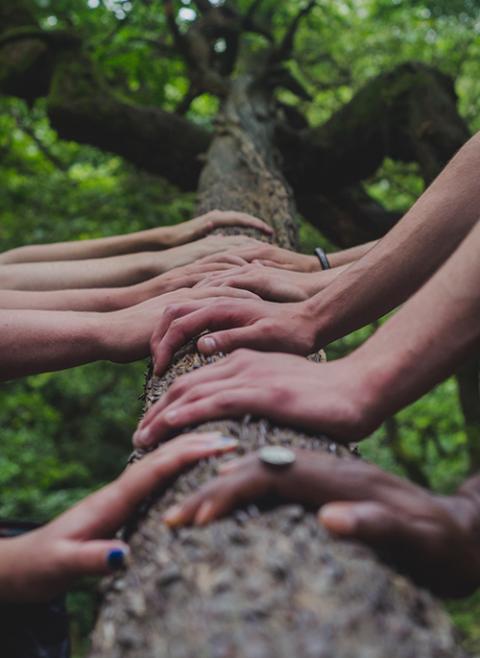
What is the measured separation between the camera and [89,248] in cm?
339

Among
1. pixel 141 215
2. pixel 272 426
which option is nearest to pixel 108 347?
pixel 272 426

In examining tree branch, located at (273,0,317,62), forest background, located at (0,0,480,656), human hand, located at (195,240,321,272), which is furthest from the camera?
forest background, located at (0,0,480,656)

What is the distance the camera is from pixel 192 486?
110 centimetres

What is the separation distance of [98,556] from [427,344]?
72cm

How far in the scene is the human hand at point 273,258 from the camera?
8.66 ft

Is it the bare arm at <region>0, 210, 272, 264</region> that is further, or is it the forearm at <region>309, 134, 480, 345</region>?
the bare arm at <region>0, 210, 272, 264</region>

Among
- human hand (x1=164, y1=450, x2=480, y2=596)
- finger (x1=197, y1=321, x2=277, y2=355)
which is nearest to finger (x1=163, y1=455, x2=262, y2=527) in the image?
human hand (x1=164, y1=450, x2=480, y2=596)

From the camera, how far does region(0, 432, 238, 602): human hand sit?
3.55 feet

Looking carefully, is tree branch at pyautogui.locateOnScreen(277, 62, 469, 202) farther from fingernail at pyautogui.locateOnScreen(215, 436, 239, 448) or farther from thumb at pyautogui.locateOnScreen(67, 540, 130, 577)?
thumb at pyautogui.locateOnScreen(67, 540, 130, 577)

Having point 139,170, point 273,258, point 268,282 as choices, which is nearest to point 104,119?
point 139,170

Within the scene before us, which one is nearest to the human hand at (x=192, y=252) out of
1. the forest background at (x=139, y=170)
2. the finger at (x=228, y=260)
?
the finger at (x=228, y=260)

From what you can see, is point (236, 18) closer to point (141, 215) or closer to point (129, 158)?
point (129, 158)

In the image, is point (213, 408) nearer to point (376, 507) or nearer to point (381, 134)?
point (376, 507)

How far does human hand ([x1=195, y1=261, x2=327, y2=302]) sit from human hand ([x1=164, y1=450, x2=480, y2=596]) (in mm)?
1183
